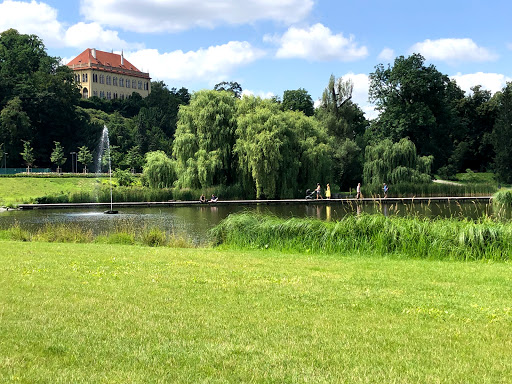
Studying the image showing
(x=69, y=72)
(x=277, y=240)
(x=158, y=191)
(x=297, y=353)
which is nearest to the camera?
(x=297, y=353)

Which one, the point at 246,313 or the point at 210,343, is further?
the point at 246,313

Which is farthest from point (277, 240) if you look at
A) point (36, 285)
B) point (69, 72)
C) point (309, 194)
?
point (69, 72)

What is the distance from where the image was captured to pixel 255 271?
9.06m

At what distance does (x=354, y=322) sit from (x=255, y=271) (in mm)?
3537

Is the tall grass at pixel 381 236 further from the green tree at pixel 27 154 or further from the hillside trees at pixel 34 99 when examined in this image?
the hillside trees at pixel 34 99

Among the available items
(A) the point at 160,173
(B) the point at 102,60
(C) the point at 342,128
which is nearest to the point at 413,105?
(C) the point at 342,128

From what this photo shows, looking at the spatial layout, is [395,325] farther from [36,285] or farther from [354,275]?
[36,285]

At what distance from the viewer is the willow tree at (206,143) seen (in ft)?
131

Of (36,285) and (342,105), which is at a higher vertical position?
(342,105)

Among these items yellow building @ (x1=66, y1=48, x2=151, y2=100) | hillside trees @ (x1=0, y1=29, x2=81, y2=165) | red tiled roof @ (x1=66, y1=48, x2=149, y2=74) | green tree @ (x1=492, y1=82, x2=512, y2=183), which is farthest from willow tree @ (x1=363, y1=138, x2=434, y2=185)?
red tiled roof @ (x1=66, y1=48, x2=149, y2=74)

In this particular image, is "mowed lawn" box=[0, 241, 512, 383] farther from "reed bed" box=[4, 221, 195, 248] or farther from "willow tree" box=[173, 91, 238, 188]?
"willow tree" box=[173, 91, 238, 188]

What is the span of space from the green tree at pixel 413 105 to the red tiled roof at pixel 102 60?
9279cm

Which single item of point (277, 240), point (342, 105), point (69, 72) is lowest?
point (277, 240)

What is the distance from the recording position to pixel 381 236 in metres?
12.6
